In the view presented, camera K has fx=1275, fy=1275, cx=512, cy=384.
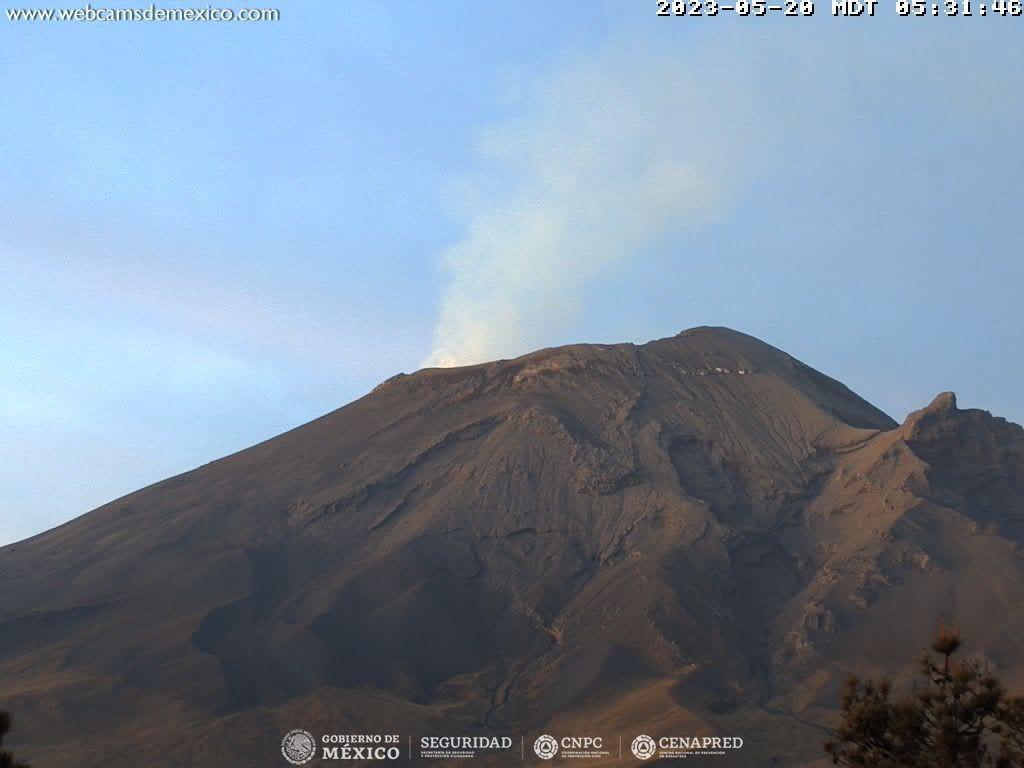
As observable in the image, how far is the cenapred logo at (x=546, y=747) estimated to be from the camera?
77875 millimetres

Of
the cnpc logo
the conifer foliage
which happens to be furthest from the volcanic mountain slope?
the conifer foliage

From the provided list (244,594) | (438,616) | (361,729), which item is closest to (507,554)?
(438,616)

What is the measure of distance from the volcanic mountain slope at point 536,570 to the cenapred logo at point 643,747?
2.09m

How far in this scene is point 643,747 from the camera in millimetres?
73688

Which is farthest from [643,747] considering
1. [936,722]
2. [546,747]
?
[936,722]

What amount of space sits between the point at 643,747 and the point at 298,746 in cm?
2058

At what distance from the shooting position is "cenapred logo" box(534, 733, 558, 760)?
77.9 metres

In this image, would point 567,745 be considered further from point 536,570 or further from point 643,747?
point 536,570

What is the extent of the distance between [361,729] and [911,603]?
142 feet

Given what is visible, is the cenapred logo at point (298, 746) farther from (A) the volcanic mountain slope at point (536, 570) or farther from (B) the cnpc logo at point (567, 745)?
(B) the cnpc logo at point (567, 745)

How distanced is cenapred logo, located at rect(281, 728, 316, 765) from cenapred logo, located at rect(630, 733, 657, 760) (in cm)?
1917

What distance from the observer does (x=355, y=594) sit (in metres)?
100

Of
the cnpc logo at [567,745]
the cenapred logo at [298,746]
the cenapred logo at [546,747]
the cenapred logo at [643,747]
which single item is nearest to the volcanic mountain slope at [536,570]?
the cenapred logo at [298,746]

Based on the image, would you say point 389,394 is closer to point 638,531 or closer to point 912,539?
point 638,531
